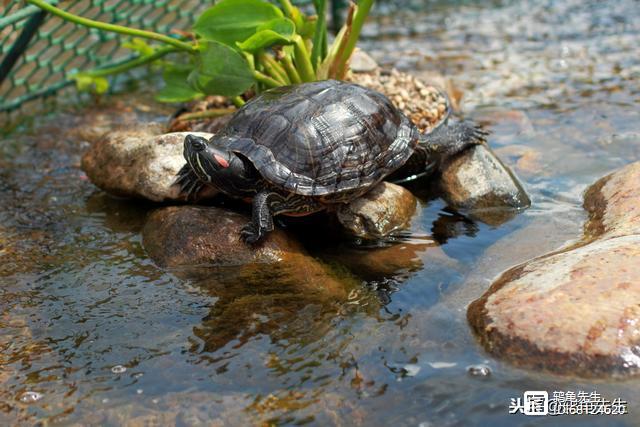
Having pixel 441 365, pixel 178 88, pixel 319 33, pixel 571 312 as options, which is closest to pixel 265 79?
pixel 319 33

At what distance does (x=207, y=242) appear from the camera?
12.3 ft

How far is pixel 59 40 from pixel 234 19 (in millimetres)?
2351

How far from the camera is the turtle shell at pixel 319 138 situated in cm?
374

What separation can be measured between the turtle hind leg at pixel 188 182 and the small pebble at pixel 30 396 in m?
1.56

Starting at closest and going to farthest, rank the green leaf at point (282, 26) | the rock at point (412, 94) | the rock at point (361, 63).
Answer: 1. the green leaf at point (282, 26)
2. the rock at point (412, 94)
3. the rock at point (361, 63)

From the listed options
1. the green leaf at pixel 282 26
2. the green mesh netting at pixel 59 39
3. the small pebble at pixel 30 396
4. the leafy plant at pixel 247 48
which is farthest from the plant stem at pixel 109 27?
the small pebble at pixel 30 396

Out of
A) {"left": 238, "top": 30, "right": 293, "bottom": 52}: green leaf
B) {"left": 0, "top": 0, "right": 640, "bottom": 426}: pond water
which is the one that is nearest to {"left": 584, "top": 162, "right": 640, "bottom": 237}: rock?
{"left": 0, "top": 0, "right": 640, "bottom": 426}: pond water

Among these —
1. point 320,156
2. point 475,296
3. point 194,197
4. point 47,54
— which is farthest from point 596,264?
point 47,54

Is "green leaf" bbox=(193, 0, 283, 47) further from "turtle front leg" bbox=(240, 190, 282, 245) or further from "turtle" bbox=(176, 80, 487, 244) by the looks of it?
"turtle front leg" bbox=(240, 190, 282, 245)

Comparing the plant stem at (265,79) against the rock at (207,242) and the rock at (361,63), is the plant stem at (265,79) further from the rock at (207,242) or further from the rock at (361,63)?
the rock at (361,63)

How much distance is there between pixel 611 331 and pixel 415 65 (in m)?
4.66

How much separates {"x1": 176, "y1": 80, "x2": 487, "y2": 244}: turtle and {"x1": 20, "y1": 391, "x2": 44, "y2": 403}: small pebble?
1.29m

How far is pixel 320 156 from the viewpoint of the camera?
3793 millimetres

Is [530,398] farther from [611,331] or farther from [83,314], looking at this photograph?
[83,314]
